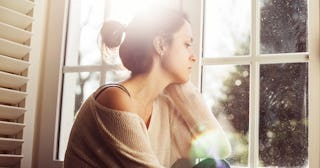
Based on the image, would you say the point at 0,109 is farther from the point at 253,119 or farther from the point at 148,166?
the point at 253,119

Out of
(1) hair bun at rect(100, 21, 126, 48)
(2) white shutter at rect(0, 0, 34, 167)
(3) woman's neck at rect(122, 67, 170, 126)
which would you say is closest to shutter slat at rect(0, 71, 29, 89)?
(2) white shutter at rect(0, 0, 34, 167)

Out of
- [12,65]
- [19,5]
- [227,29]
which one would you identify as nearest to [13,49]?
[12,65]

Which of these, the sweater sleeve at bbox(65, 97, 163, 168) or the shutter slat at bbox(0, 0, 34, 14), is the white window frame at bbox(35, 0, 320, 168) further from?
the sweater sleeve at bbox(65, 97, 163, 168)

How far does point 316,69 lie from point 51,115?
840 millimetres

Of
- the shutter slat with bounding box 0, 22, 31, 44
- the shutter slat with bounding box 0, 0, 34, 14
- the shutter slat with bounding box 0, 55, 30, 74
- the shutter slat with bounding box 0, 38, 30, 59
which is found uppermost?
the shutter slat with bounding box 0, 0, 34, 14

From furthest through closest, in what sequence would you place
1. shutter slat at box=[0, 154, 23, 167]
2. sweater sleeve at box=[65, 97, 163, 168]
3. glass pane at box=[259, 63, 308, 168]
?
shutter slat at box=[0, 154, 23, 167] < glass pane at box=[259, 63, 308, 168] < sweater sleeve at box=[65, 97, 163, 168]

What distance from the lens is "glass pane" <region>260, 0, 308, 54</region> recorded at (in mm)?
1292

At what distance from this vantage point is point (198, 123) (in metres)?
1.20

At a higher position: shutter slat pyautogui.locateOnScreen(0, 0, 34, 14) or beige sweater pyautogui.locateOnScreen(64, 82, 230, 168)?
shutter slat pyautogui.locateOnScreen(0, 0, 34, 14)

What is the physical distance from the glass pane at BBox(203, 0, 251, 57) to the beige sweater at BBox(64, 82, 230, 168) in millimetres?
232

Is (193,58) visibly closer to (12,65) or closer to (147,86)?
(147,86)

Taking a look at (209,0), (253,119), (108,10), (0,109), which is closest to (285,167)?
(253,119)

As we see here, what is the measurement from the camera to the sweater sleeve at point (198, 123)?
3.87 ft

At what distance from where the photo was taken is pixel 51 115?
1642 millimetres
